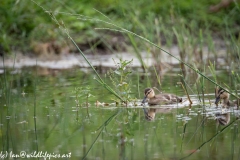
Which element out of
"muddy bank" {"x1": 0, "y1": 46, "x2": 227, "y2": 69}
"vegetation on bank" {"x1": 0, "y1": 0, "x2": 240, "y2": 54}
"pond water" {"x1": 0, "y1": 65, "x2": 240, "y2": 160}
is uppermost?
"vegetation on bank" {"x1": 0, "y1": 0, "x2": 240, "y2": 54}

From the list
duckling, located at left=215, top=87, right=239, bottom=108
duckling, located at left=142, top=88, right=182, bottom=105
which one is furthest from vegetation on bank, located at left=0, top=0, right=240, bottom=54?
duckling, located at left=215, top=87, right=239, bottom=108

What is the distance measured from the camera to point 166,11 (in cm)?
1461

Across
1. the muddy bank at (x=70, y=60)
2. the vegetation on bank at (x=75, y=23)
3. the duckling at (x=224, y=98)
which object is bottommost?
the duckling at (x=224, y=98)

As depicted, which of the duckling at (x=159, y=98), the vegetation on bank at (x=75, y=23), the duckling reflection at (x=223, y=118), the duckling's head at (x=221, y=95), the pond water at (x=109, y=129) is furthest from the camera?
the vegetation on bank at (x=75, y=23)

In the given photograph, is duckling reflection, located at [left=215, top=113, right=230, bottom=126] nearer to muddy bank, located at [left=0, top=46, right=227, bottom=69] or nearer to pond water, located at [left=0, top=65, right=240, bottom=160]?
pond water, located at [left=0, top=65, right=240, bottom=160]

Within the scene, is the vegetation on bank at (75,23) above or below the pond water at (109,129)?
above

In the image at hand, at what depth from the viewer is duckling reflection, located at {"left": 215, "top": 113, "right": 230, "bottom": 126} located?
638cm

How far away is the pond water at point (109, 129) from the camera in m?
5.27

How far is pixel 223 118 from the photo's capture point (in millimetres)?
6605

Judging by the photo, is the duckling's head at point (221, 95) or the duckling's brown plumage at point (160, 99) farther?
the duckling's brown plumage at point (160, 99)

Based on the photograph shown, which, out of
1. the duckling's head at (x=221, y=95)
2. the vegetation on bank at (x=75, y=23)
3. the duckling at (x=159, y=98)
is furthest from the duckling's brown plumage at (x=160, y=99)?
the vegetation on bank at (x=75, y=23)

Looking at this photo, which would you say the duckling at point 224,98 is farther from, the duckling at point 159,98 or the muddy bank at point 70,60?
the muddy bank at point 70,60

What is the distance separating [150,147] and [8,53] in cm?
769

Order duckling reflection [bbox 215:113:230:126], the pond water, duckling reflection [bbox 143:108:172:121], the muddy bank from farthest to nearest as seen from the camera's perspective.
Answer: the muddy bank → duckling reflection [bbox 143:108:172:121] → duckling reflection [bbox 215:113:230:126] → the pond water
